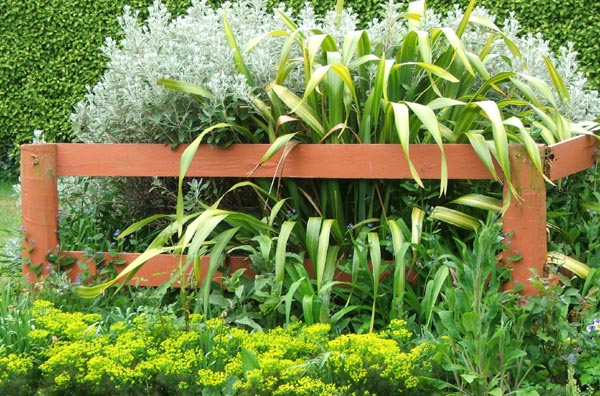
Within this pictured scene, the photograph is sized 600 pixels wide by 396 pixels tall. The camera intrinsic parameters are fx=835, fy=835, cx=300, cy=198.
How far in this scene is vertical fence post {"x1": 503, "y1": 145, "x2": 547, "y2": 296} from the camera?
318cm

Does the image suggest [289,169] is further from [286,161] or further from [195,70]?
[195,70]

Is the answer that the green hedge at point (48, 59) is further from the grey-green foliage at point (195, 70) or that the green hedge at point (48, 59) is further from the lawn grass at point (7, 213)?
the grey-green foliage at point (195, 70)

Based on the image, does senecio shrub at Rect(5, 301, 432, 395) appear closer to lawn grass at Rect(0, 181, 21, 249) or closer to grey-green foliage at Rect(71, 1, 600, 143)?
grey-green foliage at Rect(71, 1, 600, 143)

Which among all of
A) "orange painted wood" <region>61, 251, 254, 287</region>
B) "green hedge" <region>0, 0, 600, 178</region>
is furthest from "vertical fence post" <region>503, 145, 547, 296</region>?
"green hedge" <region>0, 0, 600, 178</region>

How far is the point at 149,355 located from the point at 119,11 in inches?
270

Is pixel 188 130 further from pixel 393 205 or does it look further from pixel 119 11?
pixel 119 11

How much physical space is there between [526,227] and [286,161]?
1.00m

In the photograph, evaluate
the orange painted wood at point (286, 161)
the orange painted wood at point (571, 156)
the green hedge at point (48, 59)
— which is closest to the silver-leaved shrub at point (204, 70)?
the orange painted wood at point (286, 161)

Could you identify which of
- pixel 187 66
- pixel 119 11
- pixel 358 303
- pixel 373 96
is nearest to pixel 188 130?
pixel 187 66

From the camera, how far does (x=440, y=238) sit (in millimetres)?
3480

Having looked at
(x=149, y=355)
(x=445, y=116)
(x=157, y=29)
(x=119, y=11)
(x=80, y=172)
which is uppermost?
(x=119, y=11)

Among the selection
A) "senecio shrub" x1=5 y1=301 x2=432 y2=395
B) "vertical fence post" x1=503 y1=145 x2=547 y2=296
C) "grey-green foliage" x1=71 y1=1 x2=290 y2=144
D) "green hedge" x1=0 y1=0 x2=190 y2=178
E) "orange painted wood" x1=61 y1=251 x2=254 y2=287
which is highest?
"green hedge" x1=0 y1=0 x2=190 y2=178

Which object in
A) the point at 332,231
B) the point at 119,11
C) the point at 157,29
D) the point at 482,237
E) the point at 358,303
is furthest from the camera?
the point at 119,11

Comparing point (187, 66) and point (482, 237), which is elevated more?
point (187, 66)
